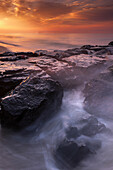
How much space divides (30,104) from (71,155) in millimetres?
1482

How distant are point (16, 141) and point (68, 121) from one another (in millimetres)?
1455

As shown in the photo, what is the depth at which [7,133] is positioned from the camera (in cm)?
331

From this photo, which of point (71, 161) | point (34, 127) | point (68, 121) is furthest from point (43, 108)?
point (71, 161)

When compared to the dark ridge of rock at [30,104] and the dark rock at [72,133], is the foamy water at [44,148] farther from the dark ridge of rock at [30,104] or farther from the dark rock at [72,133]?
the dark ridge of rock at [30,104]

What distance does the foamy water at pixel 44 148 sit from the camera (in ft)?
8.77

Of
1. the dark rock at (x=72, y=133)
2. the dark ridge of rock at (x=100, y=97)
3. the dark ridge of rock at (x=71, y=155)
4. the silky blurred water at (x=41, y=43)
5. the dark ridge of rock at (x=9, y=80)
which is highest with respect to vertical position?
the silky blurred water at (x=41, y=43)

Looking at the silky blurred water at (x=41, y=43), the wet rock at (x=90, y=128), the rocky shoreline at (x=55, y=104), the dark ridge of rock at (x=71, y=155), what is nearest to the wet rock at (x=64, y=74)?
the rocky shoreline at (x=55, y=104)

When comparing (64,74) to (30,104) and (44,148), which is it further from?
(44,148)

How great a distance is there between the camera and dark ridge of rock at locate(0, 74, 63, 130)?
311 centimetres

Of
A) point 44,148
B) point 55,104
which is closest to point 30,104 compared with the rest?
point 55,104

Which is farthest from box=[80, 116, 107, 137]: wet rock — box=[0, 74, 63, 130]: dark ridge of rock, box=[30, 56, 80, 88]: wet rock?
box=[30, 56, 80, 88]: wet rock

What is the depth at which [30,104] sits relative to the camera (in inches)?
128

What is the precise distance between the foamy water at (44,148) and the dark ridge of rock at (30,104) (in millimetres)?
268

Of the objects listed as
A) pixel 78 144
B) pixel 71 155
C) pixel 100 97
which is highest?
pixel 100 97
